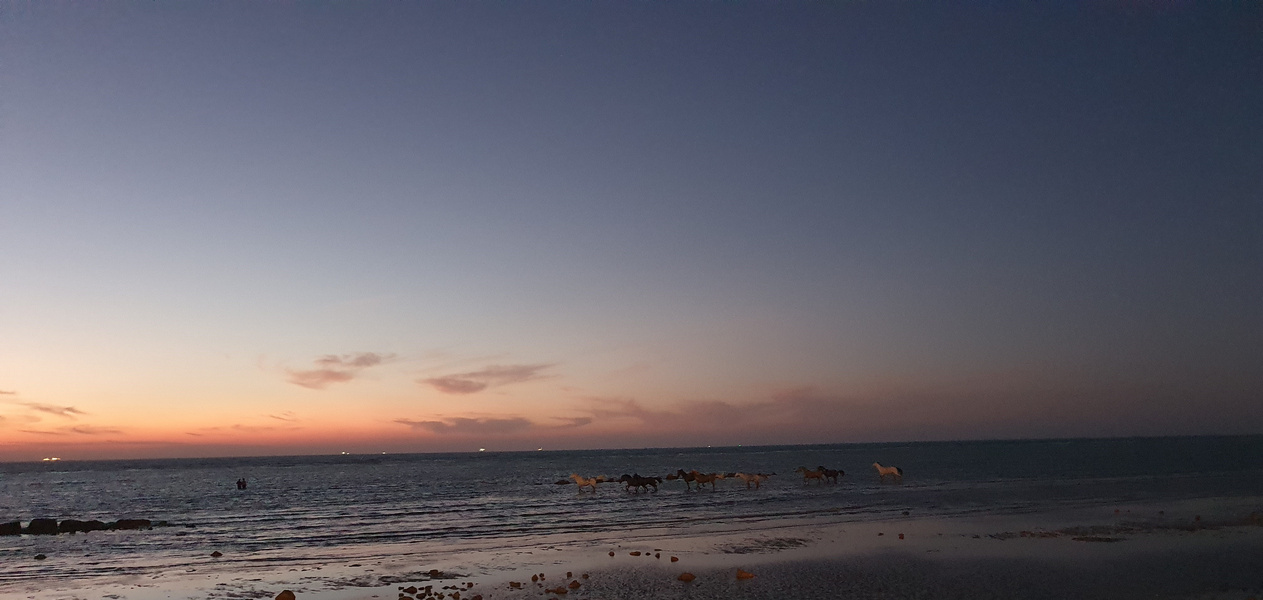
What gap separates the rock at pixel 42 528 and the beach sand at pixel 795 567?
15155 millimetres

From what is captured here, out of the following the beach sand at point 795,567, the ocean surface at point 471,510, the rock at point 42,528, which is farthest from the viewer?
the rock at point 42,528

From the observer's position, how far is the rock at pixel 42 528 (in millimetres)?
34069

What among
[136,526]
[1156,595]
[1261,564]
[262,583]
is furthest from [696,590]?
[136,526]

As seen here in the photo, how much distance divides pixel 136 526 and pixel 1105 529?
39754mm

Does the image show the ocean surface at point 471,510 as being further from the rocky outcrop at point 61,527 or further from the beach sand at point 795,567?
the beach sand at point 795,567

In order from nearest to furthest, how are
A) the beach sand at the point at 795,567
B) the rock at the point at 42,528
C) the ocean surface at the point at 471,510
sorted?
the beach sand at the point at 795,567 → the ocean surface at the point at 471,510 → the rock at the point at 42,528

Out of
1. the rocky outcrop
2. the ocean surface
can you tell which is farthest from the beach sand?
the rocky outcrop

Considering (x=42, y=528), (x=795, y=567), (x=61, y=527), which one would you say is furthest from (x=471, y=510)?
(x=795, y=567)

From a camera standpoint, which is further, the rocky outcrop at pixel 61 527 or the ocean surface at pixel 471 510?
the rocky outcrop at pixel 61 527

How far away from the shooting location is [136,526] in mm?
36406

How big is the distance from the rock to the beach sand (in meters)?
15.2

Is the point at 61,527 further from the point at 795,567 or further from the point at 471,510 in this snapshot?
the point at 795,567

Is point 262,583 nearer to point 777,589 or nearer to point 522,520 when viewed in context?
point 777,589

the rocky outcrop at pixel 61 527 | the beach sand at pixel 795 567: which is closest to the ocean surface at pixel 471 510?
the rocky outcrop at pixel 61 527
